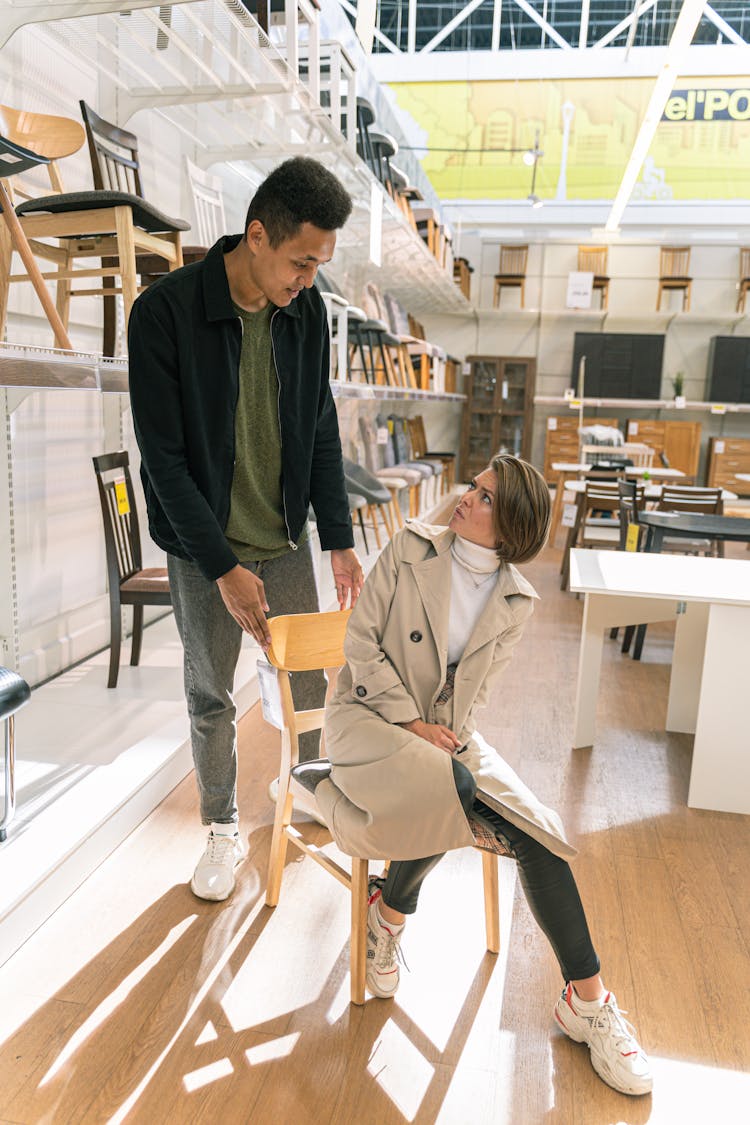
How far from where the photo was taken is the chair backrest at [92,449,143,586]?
3.33 m

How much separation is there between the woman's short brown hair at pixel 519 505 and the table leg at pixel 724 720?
4.19ft

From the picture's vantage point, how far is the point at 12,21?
219 cm

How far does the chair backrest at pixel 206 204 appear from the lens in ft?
13.6

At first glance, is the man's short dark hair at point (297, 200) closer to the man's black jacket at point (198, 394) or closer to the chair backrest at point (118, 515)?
the man's black jacket at point (198, 394)

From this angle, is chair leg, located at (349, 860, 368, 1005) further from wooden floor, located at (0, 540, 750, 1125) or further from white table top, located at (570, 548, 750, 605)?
white table top, located at (570, 548, 750, 605)

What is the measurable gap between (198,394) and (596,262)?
1155 centimetres

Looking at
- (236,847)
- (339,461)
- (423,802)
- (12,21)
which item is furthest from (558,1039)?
(12,21)

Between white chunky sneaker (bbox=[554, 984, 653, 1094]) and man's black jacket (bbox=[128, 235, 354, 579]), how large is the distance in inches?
45.2

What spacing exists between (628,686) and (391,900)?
2545 mm

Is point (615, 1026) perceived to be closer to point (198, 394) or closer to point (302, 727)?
point (302, 727)

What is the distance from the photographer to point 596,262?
12078mm

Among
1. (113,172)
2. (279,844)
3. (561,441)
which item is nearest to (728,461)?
(561,441)

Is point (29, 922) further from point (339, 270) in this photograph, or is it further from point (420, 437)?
point (420, 437)

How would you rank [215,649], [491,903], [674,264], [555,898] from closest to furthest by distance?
1. [555,898]
2. [491,903]
3. [215,649]
4. [674,264]
